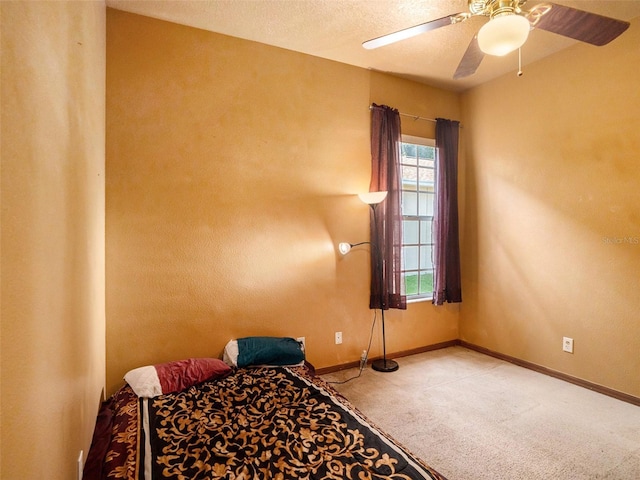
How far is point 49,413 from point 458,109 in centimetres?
437

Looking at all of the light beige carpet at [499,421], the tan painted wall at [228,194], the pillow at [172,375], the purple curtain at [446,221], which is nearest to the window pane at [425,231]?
the purple curtain at [446,221]

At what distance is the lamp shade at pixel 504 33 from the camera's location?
1433 millimetres

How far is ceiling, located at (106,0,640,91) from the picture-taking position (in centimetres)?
234

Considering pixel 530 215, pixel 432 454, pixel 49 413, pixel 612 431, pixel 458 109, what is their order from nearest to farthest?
1. pixel 49 413
2. pixel 432 454
3. pixel 612 431
4. pixel 530 215
5. pixel 458 109

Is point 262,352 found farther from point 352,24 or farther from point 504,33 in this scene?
point 352,24

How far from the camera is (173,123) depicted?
2545 mm

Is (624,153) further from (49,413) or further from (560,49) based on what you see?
(49,413)

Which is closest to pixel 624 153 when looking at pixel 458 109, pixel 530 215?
pixel 530 215

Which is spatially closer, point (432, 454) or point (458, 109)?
point (432, 454)

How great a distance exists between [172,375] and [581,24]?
10.1 ft

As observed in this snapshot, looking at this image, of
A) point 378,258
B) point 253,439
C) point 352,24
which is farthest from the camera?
point 378,258

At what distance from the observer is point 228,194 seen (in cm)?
274

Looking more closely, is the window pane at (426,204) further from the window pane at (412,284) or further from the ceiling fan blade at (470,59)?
the ceiling fan blade at (470,59)

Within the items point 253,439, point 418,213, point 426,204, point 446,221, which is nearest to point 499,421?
point 253,439
